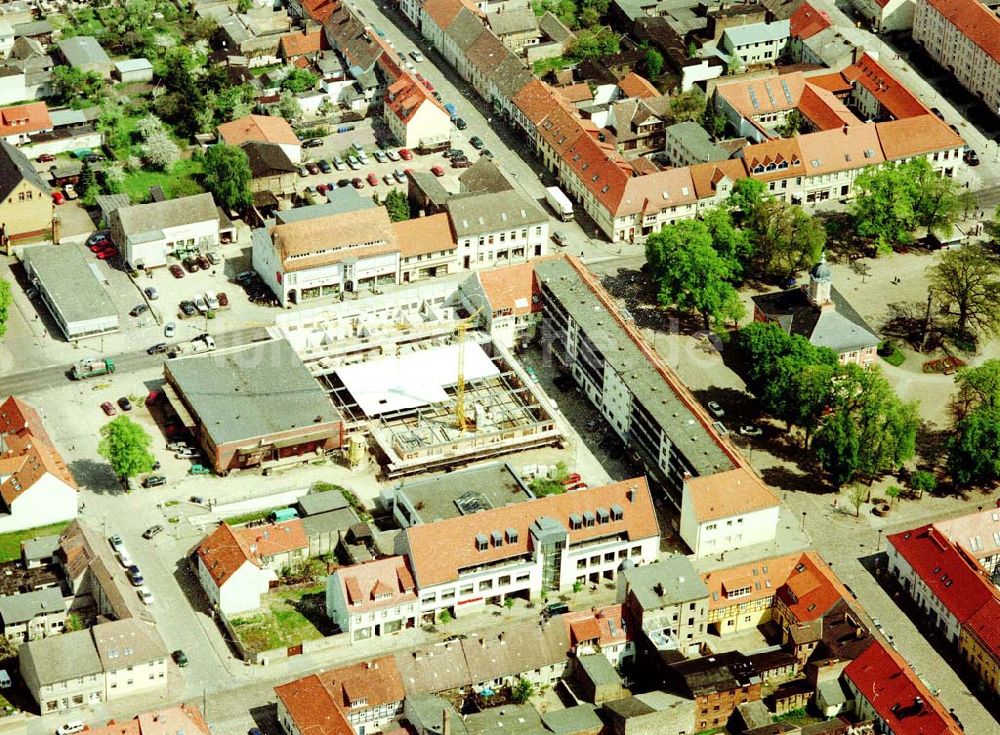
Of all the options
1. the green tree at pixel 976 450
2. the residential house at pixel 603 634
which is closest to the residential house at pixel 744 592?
the residential house at pixel 603 634

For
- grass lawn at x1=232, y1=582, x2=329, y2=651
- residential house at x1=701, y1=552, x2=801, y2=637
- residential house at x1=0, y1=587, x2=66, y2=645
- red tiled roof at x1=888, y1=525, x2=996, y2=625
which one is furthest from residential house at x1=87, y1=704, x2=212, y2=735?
red tiled roof at x1=888, y1=525, x2=996, y2=625

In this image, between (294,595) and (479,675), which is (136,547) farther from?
(479,675)

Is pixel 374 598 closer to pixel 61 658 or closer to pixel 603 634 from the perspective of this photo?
pixel 603 634

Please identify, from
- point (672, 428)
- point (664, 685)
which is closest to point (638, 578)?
point (664, 685)

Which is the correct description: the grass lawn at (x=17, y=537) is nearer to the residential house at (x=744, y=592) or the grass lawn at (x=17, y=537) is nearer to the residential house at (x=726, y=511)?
Result: the residential house at (x=726, y=511)

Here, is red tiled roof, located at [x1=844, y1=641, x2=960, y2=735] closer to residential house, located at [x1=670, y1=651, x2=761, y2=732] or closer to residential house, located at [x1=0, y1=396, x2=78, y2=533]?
residential house, located at [x1=670, y1=651, x2=761, y2=732]

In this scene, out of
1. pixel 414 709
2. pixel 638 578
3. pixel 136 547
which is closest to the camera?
pixel 414 709

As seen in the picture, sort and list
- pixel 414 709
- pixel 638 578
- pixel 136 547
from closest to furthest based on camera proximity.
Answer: pixel 414 709 → pixel 638 578 → pixel 136 547

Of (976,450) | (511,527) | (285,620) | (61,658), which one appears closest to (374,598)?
(285,620)
